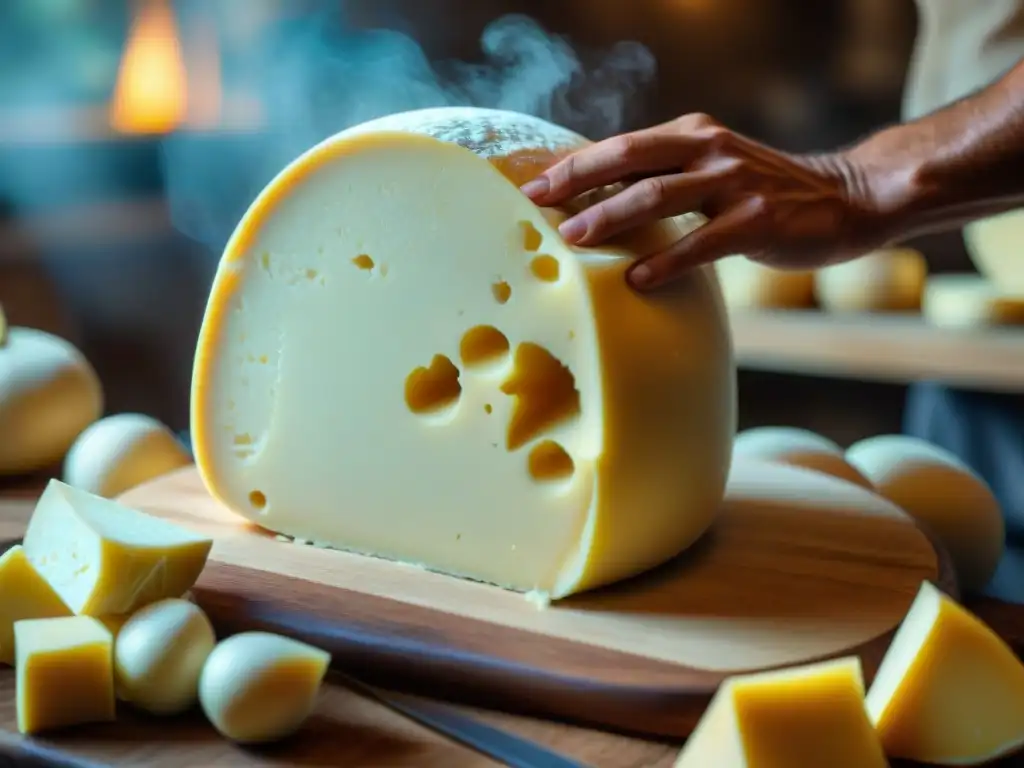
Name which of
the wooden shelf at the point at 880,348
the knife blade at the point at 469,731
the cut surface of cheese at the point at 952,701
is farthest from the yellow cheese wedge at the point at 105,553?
the wooden shelf at the point at 880,348

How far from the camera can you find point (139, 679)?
0.74 metres

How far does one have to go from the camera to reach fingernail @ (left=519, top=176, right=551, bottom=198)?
882 millimetres

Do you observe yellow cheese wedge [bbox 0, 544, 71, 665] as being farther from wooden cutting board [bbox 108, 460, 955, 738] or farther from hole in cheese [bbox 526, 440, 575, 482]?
hole in cheese [bbox 526, 440, 575, 482]

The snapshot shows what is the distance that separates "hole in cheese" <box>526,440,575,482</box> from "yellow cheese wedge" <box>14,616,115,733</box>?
0.34 metres

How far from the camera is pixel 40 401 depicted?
4.10 feet

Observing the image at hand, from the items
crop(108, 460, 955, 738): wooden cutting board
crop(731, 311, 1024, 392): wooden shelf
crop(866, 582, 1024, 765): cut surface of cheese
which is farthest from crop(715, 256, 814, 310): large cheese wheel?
crop(866, 582, 1024, 765): cut surface of cheese

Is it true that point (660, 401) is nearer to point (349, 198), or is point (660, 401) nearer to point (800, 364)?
point (349, 198)

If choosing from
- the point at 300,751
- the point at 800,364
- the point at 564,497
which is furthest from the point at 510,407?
the point at 800,364

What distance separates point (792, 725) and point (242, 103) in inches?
75.8

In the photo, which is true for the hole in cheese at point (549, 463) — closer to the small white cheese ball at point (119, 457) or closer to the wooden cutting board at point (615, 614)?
the wooden cutting board at point (615, 614)

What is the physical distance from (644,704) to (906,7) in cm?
199

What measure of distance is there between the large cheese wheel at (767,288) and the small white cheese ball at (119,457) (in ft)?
3.61

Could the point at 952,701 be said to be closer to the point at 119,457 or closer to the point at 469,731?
the point at 469,731

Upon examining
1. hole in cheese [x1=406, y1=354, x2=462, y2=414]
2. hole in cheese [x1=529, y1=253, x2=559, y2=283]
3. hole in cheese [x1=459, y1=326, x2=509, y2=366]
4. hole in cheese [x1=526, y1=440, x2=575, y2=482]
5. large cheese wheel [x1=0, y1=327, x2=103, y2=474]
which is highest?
hole in cheese [x1=529, y1=253, x2=559, y2=283]
